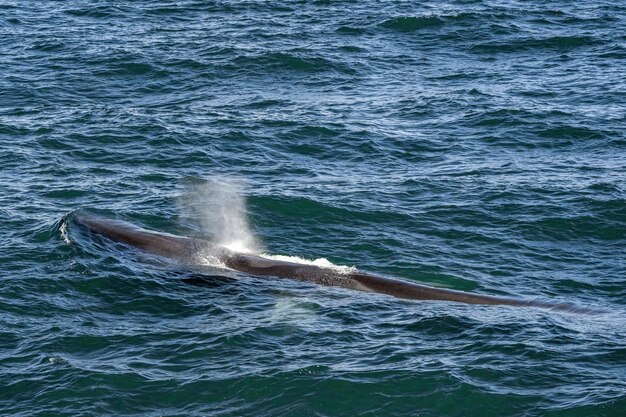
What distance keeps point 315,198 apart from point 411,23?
25521 millimetres

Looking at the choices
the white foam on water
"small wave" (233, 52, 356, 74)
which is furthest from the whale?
"small wave" (233, 52, 356, 74)

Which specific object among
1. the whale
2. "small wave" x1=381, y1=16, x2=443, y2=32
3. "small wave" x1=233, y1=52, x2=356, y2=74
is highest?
"small wave" x1=381, y1=16, x2=443, y2=32

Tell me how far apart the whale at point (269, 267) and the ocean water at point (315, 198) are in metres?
0.58

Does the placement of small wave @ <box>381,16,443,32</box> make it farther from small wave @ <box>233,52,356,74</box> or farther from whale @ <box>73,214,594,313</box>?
whale @ <box>73,214,594,313</box>

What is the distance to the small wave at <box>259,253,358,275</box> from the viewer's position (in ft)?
110

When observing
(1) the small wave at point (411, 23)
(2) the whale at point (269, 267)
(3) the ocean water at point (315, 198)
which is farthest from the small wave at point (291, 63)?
(2) the whale at point (269, 267)

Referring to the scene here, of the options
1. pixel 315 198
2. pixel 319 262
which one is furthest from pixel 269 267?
pixel 315 198

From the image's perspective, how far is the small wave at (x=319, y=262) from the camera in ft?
110

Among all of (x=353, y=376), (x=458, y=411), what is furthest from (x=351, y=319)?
(x=458, y=411)

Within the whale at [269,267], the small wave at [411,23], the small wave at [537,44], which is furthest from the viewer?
the small wave at [411,23]

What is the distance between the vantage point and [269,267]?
33781 millimetres

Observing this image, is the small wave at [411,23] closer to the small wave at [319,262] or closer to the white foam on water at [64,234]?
the small wave at [319,262]

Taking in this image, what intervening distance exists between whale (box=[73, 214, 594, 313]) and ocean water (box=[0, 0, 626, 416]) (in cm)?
58

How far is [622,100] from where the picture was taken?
5091 centimetres
